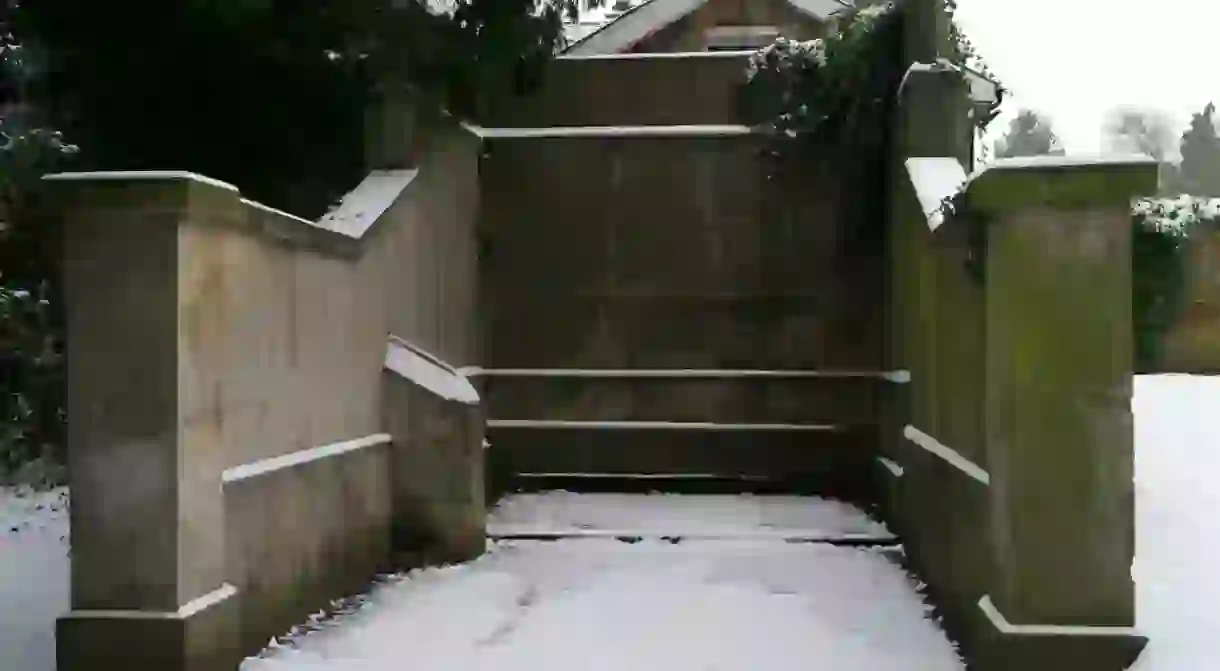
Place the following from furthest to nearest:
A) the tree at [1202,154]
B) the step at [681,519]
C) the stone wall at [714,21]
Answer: the tree at [1202,154], the stone wall at [714,21], the step at [681,519]

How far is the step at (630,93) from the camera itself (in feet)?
32.2

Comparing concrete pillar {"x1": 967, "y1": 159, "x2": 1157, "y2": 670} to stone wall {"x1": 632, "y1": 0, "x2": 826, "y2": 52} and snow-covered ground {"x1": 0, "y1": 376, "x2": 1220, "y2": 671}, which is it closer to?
snow-covered ground {"x1": 0, "y1": 376, "x2": 1220, "y2": 671}

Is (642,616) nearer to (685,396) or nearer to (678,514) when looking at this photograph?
(678,514)

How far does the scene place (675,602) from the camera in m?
6.07

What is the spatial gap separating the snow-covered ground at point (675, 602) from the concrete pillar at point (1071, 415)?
0.31m

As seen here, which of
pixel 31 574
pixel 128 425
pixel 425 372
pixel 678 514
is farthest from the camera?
pixel 678 514

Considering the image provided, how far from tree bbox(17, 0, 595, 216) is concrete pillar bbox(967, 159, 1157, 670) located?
467cm

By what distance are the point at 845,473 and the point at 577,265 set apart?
2.77m

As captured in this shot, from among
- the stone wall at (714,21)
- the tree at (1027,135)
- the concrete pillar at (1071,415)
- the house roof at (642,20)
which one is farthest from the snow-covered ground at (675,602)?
the tree at (1027,135)

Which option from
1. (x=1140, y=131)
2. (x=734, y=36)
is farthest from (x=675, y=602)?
(x=1140, y=131)

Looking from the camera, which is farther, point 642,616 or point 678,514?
point 678,514

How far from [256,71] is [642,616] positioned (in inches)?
170

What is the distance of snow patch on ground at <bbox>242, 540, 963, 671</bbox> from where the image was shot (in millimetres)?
5074

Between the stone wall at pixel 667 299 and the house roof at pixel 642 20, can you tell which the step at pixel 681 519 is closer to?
the stone wall at pixel 667 299
